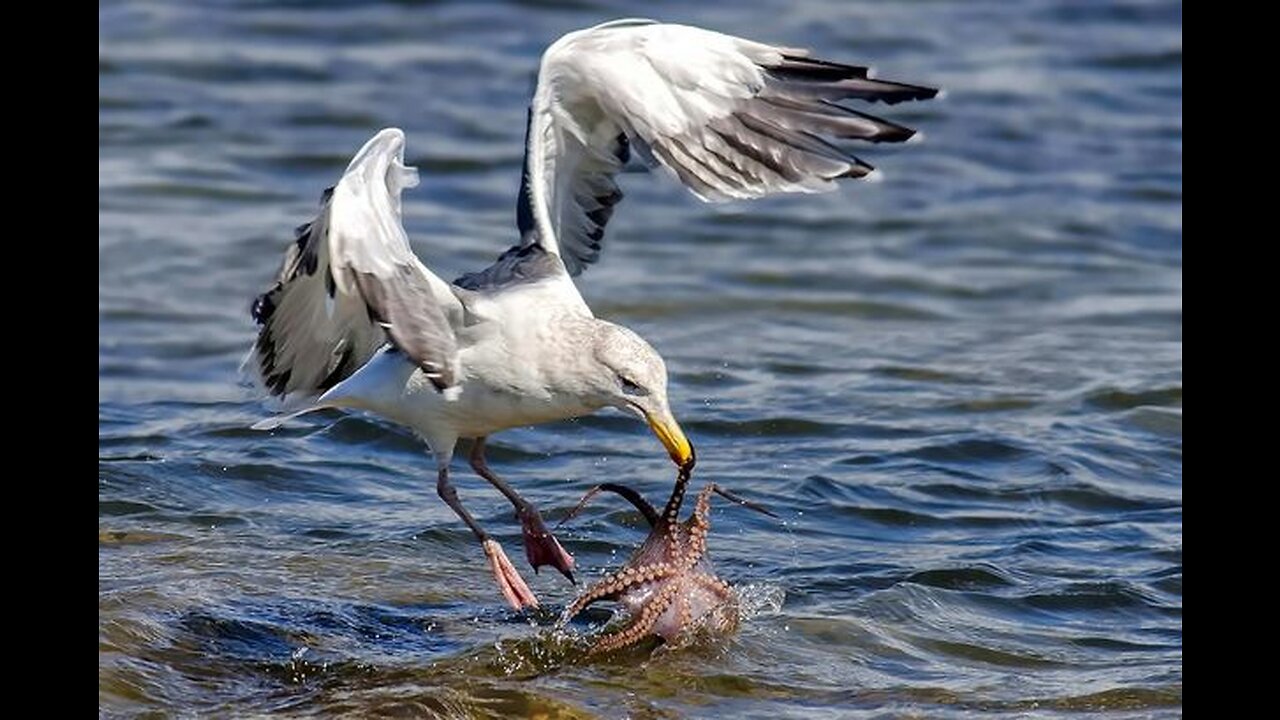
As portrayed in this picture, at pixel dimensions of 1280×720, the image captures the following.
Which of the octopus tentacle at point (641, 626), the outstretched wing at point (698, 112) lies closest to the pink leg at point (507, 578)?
the octopus tentacle at point (641, 626)

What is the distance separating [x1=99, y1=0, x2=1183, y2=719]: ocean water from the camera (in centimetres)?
561

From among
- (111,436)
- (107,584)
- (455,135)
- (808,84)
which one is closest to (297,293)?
(107,584)

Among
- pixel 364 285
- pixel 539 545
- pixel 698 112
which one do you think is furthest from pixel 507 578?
pixel 698 112

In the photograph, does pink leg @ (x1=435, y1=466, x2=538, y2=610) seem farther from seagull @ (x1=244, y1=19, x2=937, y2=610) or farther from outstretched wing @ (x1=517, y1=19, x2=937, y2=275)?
outstretched wing @ (x1=517, y1=19, x2=937, y2=275)

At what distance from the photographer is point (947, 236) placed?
11.6 meters

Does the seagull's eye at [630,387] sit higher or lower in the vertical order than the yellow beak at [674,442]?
higher

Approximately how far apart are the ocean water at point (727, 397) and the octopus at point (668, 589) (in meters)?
0.09

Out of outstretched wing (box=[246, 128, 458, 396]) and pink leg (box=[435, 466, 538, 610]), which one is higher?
outstretched wing (box=[246, 128, 458, 396])

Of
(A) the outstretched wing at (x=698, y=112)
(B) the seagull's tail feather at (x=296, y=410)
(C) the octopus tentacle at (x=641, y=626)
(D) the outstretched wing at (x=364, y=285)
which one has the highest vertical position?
(A) the outstretched wing at (x=698, y=112)

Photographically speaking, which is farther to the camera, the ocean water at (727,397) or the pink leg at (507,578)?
the pink leg at (507,578)

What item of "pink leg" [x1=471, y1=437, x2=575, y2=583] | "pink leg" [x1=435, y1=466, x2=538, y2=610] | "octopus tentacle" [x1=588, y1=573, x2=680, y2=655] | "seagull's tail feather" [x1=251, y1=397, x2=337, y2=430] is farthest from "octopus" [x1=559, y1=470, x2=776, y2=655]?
"seagull's tail feather" [x1=251, y1=397, x2=337, y2=430]

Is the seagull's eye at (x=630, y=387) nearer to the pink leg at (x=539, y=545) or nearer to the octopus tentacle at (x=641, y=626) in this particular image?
the octopus tentacle at (x=641, y=626)

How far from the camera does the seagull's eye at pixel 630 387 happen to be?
561 centimetres

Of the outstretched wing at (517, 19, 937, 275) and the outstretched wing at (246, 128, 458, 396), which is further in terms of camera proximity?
the outstretched wing at (517, 19, 937, 275)
